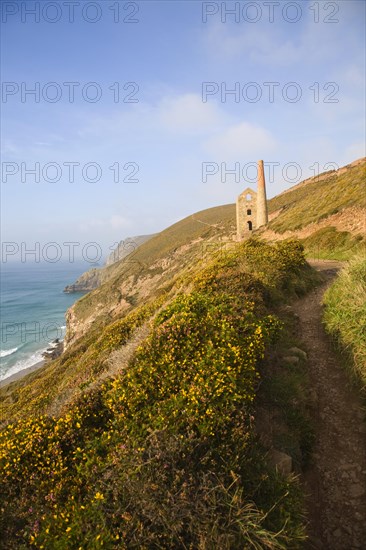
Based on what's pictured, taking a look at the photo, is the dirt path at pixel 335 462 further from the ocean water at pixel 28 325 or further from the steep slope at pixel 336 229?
the ocean water at pixel 28 325

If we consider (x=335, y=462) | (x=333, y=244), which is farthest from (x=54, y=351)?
(x=335, y=462)

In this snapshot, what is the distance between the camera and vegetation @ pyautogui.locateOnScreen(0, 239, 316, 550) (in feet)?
11.6

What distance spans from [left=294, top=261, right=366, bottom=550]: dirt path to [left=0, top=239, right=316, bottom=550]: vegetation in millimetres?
717

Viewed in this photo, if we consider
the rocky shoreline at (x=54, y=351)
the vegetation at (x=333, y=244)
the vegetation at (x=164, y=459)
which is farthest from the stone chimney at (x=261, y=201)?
the rocky shoreline at (x=54, y=351)

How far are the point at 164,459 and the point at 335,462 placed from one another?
10.5ft

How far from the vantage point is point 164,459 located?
4055mm

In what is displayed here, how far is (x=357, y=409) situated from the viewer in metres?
6.35

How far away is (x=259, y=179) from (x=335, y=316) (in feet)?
122

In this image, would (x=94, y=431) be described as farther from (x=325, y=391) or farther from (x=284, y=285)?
(x=284, y=285)

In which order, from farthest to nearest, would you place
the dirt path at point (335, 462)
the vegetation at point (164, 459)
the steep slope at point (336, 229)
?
the steep slope at point (336, 229) < the dirt path at point (335, 462) < the vegetation at point (164, 459)

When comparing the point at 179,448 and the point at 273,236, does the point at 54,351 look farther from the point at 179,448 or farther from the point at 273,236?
the point at 179,448

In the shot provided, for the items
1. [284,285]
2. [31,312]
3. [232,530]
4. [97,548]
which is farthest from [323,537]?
[31,312]

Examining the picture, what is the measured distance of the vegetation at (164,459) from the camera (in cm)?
353

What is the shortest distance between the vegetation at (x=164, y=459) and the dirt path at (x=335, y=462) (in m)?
0.72
